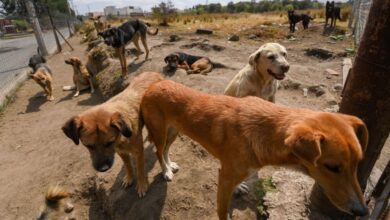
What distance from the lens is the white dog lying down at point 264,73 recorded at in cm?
463

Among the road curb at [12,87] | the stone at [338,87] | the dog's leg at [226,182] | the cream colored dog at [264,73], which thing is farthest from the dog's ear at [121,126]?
the road curb at [12,87]

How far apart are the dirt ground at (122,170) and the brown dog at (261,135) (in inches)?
22.8

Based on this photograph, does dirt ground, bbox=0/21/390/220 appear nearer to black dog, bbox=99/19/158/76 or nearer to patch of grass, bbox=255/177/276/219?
patch of grass, bbox=255/177/276/219

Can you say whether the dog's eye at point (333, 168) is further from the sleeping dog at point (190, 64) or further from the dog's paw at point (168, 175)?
the sleeping dog at point (190, 64)

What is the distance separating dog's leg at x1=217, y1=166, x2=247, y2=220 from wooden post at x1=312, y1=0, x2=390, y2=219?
3.60 ft

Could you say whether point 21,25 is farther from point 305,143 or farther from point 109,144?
point 305,143

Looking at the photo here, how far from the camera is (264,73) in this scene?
4668mm

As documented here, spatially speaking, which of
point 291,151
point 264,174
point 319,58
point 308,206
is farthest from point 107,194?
point 319,58

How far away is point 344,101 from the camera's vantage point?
233 centimetres

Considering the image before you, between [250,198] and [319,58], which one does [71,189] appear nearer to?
[250,198]

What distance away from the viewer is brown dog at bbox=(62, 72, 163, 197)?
10.7 ft

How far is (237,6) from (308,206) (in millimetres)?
74584

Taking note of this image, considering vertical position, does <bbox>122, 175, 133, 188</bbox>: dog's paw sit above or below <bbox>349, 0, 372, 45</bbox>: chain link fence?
below

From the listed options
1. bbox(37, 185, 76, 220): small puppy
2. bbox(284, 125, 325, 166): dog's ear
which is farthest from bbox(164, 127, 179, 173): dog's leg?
bbox(284, 125, 325, 166): dog's ear
